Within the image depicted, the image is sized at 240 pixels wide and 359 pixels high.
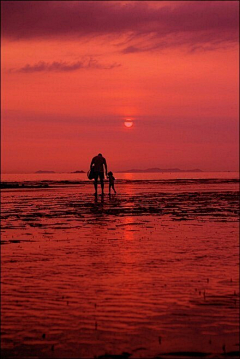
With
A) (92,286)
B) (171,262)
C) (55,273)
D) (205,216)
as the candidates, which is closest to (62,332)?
(92,286)

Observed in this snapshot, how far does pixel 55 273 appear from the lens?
1128 centimetres

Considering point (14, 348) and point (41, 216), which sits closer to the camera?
point (14, 348)

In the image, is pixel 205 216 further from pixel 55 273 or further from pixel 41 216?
pixel 55 273

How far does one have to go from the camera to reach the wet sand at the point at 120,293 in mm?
6855

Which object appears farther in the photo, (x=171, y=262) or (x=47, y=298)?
(x=171, y=262)

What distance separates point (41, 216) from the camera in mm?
25156

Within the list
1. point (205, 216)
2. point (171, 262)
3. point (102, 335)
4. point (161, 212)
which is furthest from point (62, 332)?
point (161, 212)

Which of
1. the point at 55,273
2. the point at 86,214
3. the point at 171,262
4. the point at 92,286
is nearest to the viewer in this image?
the point at 92,286

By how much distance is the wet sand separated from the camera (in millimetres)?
6855

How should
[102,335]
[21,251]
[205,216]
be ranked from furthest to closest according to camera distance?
[205,216] < [21,251] < [102,335]

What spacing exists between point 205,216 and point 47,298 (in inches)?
613

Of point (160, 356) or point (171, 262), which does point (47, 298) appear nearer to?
point (160, 356)

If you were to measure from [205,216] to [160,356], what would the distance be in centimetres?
1785

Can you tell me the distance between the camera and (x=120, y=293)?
9453 mm
